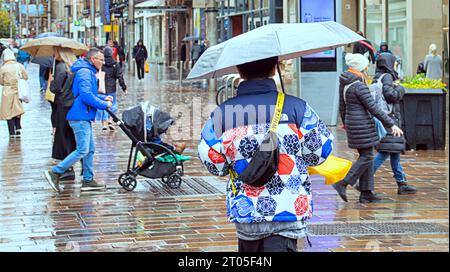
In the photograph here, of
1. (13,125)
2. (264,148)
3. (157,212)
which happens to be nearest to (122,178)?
(157,212)

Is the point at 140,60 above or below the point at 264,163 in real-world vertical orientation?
above

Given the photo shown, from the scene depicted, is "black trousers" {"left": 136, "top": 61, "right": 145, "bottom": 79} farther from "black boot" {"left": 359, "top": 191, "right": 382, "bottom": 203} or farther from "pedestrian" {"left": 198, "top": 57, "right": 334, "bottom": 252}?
"pedestrian" {"left": 198, "top": 57, "right": 334, "bottom": 252}

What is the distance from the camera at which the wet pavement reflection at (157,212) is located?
758 centimetres

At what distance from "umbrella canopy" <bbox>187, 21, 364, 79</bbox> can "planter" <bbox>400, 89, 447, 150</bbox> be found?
29.1ft

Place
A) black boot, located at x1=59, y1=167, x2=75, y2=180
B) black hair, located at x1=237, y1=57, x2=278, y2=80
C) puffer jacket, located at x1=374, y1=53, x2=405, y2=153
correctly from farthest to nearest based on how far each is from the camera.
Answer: black boot, located at x1=59, y1=167, x2=75, y2=180, puffer jacket, located at x1=374, y1=53, x2=405, y2=153, black hair, located at x1=237, y1=57, x2=278, y2=80

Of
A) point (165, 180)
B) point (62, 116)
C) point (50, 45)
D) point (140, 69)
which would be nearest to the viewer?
point (165, 180)

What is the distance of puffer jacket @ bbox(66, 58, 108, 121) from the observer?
10.4m

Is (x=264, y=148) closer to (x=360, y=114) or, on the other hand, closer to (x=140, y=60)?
(x=360, y=114)

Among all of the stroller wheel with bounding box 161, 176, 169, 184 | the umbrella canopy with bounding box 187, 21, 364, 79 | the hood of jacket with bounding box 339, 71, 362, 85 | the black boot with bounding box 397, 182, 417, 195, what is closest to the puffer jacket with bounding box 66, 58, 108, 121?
the stroller wheel with bounding box 161, 176, 169, 184

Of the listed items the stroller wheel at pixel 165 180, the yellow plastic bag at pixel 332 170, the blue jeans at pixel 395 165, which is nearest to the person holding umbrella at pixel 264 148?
the yellow plastic bag at pixel 332 170

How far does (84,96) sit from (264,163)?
6.21 m

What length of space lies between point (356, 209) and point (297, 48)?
4.66 metres

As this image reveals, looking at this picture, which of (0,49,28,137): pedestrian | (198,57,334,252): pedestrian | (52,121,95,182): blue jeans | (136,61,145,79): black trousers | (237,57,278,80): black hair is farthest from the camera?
(136,61,145,79): black trousers

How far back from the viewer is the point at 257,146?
4.56 metres
